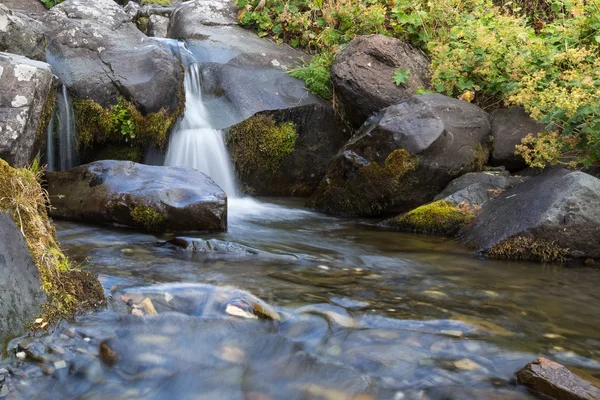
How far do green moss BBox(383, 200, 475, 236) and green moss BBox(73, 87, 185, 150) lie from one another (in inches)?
153

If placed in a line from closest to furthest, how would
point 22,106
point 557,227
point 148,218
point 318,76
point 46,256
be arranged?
1. point 46,256
2. point 557,227
3. point 148,218
4. point 22,106
5. point 318,76

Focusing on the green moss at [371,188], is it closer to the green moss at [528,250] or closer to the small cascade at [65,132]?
the green moss at [528,250]

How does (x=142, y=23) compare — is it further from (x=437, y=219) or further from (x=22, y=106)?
(x=437, y=219)

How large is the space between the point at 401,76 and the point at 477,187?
2.78 metres

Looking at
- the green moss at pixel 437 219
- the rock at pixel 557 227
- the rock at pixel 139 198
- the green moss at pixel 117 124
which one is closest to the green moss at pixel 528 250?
the rock at pixel 557 227

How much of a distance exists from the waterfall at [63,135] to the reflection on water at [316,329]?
288 cm

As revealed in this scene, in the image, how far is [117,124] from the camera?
8.21 m

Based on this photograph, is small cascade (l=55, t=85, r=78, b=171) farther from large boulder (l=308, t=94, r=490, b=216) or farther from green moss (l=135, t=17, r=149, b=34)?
green moss (l=135, t=17, r=149, b=34)

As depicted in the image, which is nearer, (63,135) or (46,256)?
(46,256)

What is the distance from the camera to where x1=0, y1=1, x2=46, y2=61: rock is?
7355mm

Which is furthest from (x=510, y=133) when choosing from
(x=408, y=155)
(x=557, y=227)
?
(x=557, y=227)

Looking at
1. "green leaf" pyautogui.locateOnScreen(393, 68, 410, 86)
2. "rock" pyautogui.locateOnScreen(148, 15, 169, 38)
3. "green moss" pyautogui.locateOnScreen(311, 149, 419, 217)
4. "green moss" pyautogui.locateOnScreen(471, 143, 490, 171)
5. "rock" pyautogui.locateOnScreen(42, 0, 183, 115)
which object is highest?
"rock" pyautogui.locateOnScreen(148, 15, 169, 38)

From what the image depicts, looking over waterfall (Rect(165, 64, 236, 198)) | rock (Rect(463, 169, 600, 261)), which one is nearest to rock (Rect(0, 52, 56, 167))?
waterfall (Rect(165, 64, 236, 198))

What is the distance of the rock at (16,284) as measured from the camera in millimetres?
2660
